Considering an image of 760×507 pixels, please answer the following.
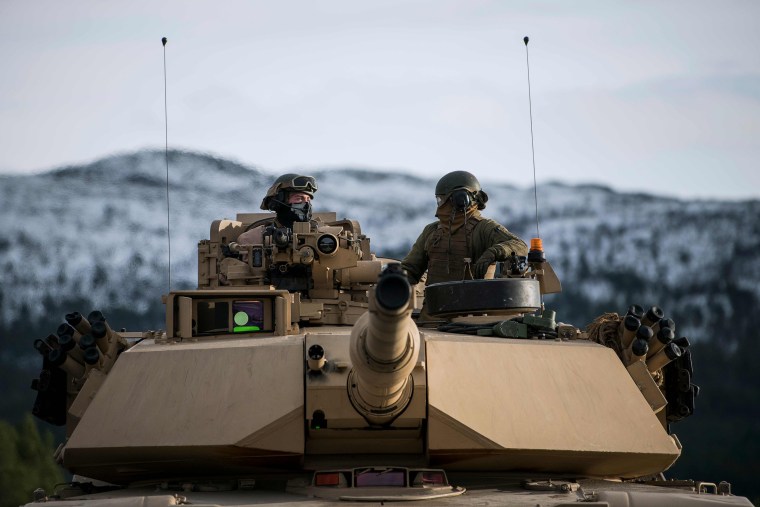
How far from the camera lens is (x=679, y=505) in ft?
47.2

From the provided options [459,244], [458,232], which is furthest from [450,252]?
[458,232]

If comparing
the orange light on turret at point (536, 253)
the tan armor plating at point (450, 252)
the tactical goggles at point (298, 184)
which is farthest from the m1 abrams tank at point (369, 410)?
the tactical goggles at point (298, 184)

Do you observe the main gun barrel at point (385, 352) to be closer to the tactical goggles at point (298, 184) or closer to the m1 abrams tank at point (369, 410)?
the m1 abrams tank at point (369, 410)

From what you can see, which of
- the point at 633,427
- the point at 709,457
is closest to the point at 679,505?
the point at 633,427

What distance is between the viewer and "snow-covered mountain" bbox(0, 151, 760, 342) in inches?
1362

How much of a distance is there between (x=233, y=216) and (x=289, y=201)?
14843mm

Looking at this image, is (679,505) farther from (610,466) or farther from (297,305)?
(297,305)

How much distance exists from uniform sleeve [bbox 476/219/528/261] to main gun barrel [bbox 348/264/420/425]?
3.75 m

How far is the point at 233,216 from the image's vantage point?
3597 centimetres

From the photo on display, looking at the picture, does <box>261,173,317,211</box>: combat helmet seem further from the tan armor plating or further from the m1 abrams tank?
the m1 abrams tank

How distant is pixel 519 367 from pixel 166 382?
352 cm

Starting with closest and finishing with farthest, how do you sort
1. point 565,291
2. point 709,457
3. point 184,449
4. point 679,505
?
point 679,505 → point 184,449 → point 709,457 → point 565,291

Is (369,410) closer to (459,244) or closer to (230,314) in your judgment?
(230,314)

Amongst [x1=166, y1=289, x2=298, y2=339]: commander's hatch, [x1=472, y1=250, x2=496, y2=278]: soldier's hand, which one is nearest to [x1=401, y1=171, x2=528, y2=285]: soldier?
[x1=472, y1=250, x2=496, y2=278]: soldier's hand
